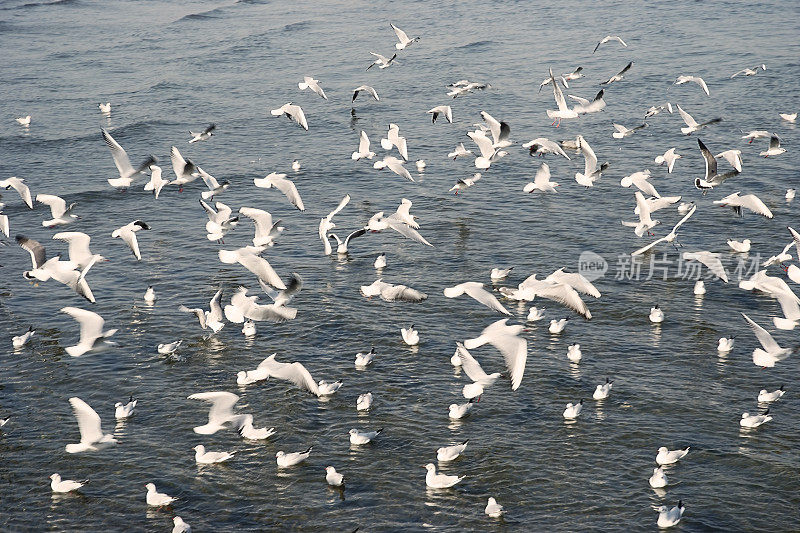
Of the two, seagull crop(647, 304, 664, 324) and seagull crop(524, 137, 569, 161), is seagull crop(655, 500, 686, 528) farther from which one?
seagull crop(524, 137, 569, 161)

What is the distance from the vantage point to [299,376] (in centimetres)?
1973

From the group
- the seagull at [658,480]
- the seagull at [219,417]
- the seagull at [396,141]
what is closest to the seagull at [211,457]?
the seagull at [219,417]

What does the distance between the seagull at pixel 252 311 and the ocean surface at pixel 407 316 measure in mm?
811

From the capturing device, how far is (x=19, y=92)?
54125mm

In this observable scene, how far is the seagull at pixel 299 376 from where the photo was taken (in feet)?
64.5

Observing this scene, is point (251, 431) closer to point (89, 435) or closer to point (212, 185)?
point (89, 435)

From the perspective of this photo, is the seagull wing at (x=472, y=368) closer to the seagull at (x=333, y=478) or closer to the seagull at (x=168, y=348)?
the seagull at (x=333, y=478)

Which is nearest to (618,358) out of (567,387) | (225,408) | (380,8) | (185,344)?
(567,387)

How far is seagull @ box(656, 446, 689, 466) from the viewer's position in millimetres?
17141

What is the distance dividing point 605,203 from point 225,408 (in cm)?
1920

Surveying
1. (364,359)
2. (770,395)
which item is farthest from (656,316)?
(364,359)

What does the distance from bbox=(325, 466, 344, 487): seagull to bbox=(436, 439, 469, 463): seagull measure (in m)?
2.10

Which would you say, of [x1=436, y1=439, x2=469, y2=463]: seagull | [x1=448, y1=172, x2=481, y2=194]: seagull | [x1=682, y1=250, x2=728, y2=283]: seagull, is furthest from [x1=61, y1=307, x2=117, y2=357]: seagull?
[x1=682, y1=250, x2=728, y2=283]: seagull

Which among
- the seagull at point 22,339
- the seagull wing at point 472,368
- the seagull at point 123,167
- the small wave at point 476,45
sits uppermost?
the seagull at point 123,167
